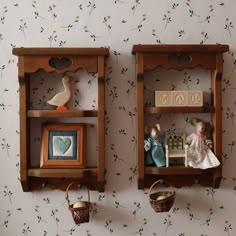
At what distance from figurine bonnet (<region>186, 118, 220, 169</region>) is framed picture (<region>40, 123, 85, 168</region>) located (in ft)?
1.46

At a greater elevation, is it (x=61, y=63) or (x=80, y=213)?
(x=61, y=63)

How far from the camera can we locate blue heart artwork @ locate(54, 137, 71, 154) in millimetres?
1514

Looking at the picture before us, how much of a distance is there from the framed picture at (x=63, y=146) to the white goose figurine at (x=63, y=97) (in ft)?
0.29

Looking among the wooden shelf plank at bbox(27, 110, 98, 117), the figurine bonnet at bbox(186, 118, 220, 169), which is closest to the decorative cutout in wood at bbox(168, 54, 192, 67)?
the figurine bonnet at bbox(186, 118, 220, 169)

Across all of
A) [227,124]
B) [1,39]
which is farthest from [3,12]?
[227,124]

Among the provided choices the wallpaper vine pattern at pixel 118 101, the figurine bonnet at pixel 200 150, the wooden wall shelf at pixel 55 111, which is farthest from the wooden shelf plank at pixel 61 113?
the figurine bonnet at pixel 200 150

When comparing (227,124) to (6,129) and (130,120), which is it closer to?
(130,120)

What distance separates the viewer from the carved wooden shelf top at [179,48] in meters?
1.46

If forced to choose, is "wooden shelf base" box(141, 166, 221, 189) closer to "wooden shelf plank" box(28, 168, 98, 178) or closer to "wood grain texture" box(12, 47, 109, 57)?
"wooden shelf plank" box(28, 168, 98, 178)

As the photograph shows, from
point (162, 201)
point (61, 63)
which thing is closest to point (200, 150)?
point (162, 201)

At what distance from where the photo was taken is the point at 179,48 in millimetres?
1470

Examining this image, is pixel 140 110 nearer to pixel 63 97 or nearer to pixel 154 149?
pixel 154 149

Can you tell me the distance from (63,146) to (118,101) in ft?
0.99

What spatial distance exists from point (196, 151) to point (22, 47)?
845 mm
